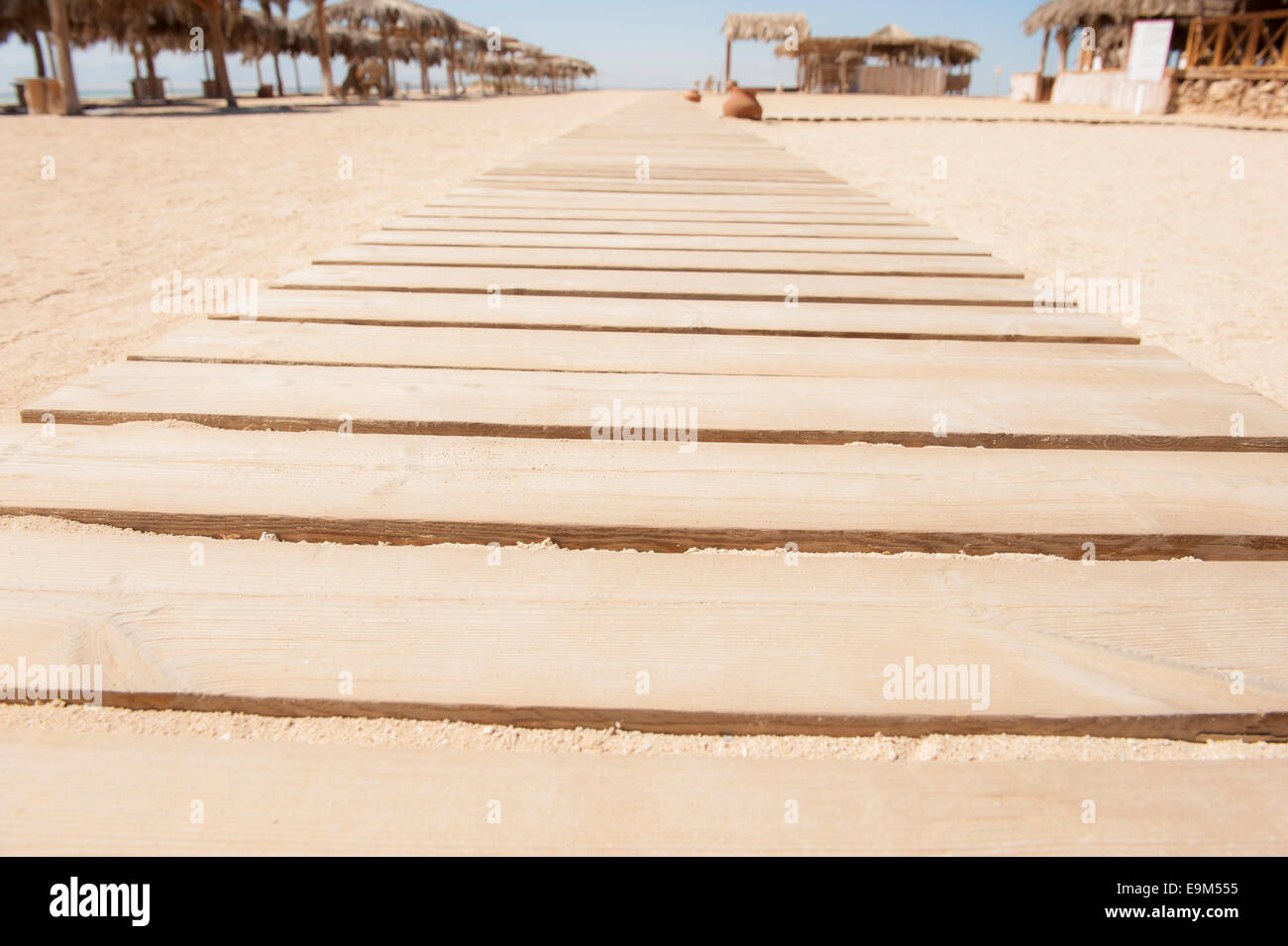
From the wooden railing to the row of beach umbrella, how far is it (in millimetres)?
25609

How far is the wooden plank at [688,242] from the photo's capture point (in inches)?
115

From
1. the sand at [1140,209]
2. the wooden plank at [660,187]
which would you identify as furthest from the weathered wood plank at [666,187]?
the sand at [1140,209]

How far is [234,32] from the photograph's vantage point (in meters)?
29.3

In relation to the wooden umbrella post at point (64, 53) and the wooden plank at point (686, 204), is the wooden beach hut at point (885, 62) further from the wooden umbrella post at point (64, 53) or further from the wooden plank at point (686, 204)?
the wooden plank at point (686, 204)

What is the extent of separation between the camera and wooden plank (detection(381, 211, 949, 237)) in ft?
10.4

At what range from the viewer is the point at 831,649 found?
976 mm

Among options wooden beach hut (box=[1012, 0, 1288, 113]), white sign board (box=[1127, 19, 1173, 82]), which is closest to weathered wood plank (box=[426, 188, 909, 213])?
wooden beach hut (box=[1012, 0, 1288, 113])

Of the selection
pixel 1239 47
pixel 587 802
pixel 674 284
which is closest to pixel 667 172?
pixel 674 284

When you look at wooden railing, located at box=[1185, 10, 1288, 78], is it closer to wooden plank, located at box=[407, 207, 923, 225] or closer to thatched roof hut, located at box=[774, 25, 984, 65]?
thatched roof hut, located at box=[774, 25, 984, 65]

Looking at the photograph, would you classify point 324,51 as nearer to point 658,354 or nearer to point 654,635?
point 658,354
